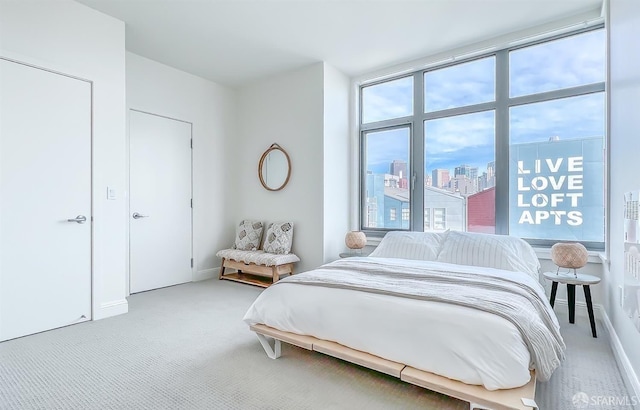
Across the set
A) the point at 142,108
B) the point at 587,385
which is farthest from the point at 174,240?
the point at 587,385

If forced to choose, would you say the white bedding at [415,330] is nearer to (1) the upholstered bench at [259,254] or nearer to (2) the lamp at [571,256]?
(2) the lamp at [571,256]

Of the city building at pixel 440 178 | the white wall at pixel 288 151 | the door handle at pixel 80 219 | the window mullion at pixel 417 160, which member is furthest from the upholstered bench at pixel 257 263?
the city building at pixel 440 178

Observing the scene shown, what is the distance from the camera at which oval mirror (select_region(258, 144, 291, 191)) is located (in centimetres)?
461

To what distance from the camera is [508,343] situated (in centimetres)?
155

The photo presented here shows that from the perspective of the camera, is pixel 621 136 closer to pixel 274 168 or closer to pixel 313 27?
pixel 313 27

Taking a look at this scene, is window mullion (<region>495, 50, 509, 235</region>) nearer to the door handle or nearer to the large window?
Result: the large window

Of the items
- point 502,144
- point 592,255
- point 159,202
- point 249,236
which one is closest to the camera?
point 592,255

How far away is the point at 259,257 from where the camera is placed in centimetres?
418

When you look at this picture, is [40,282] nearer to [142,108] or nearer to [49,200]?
[49,200]

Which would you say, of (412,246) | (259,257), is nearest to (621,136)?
(412,246)

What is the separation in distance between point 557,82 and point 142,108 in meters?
4.66

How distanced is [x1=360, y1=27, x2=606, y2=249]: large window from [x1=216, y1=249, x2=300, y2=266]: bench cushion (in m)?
1.22

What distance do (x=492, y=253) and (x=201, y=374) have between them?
259 centimetres

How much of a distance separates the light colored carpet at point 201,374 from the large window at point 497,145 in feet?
3.94
